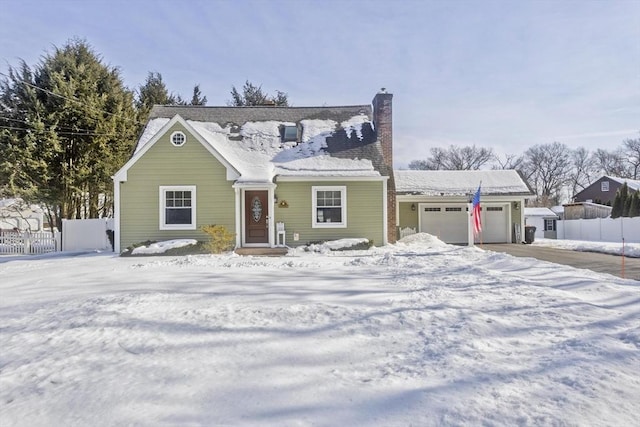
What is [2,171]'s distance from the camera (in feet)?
58.7

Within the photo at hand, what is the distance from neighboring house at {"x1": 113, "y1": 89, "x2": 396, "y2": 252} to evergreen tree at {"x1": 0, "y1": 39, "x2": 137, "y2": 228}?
4.74 m

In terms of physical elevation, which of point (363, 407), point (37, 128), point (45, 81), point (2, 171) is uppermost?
point (45, 81)

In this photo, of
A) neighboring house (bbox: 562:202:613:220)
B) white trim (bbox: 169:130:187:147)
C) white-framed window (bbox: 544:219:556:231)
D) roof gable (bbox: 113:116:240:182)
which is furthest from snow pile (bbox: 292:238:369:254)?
neighboring house (bbox: 562:202:613:220)

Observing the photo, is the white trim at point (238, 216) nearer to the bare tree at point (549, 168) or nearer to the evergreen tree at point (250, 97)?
the evergreen tree at point (250, 97)

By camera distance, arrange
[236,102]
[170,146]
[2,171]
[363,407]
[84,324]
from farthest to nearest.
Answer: [236,102]
[2,171]
[170,146]
[84,324]
[363,407]

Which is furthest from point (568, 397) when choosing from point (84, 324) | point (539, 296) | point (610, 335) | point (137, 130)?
point (137, 130)

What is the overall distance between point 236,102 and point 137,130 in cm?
1382

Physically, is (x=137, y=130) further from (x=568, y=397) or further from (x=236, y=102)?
(x=568, y=397)

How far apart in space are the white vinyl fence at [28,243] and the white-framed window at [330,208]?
460 inches

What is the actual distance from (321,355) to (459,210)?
65.7ft

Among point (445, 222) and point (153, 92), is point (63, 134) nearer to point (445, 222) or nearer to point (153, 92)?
point (153, 92)

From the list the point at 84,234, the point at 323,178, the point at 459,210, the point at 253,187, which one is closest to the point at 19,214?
the point at 84,234

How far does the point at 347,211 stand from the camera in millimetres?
15562

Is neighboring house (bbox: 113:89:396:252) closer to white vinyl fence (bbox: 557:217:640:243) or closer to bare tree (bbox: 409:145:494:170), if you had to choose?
white vinyl fence (bbox: 557:217:640:243)
